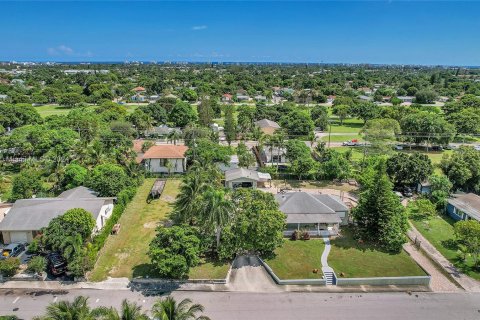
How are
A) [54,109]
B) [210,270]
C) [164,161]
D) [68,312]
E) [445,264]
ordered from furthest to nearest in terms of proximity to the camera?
[54,109], [164,161], [445,264], [210,270], [68,312]

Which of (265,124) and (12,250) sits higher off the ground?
(265,124)

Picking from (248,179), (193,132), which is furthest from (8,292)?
Answer: (193,132)

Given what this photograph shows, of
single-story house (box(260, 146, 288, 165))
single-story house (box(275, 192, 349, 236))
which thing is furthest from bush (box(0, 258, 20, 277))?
single-story house (box(260, 146, 288, 165))

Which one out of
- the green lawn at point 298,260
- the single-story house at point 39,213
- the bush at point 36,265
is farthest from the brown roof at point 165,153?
the bush at point 36,265

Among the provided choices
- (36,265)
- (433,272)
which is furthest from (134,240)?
(433,272)

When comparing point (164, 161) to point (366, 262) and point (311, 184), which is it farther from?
point (366, 262)

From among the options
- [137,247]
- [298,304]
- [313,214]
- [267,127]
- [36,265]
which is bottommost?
[298,304]
